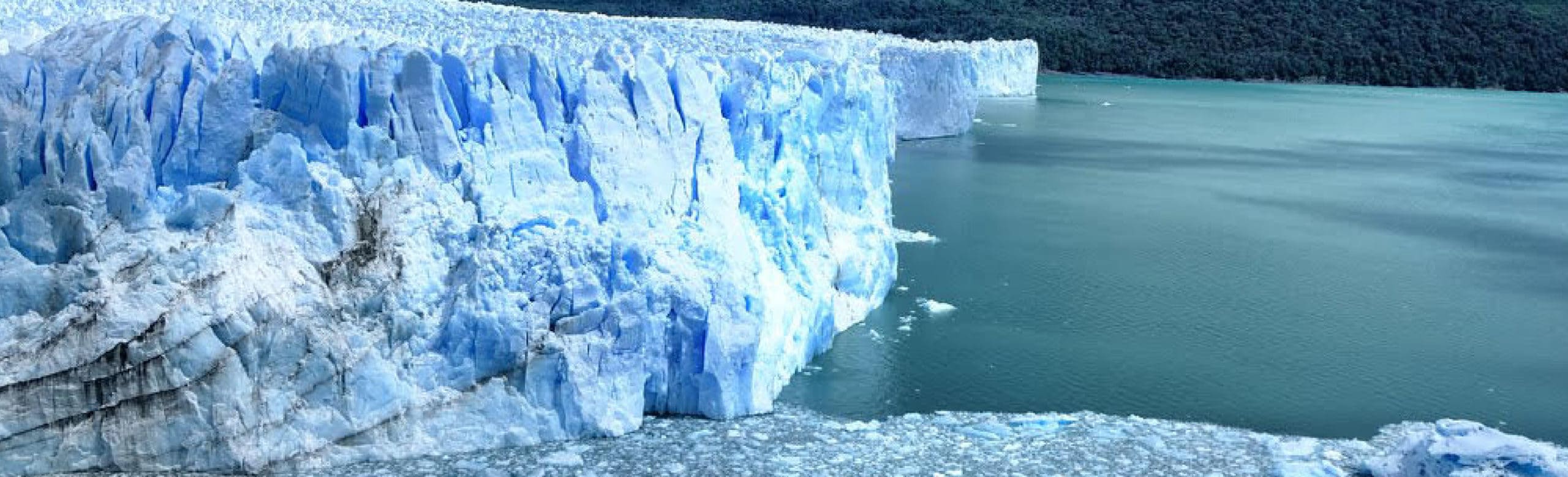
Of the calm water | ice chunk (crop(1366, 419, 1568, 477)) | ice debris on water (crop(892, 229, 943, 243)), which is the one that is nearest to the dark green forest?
the calm water

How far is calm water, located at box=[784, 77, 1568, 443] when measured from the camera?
690cm

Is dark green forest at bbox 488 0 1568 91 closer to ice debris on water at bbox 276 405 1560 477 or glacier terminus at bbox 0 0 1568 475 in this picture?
glacier terminus at bbox 0 0 1568 475

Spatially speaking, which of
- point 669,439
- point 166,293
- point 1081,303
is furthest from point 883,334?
point 166,293

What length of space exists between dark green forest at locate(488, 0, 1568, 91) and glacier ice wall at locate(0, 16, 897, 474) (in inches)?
1219

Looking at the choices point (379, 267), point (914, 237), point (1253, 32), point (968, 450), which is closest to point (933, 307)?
point (914, 237)

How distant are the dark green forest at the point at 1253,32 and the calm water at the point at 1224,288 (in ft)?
61.1

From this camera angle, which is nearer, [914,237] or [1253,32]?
[914,237]

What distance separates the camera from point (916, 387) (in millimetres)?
6777

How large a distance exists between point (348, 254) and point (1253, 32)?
1484 inches

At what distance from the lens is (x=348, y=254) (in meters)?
5.38

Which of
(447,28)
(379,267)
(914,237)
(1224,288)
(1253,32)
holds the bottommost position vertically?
(1224,288)

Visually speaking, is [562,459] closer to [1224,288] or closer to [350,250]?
→ [350,250]

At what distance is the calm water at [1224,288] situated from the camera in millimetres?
6902

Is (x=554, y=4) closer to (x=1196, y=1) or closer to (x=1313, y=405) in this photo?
(x=1196, y=1)
